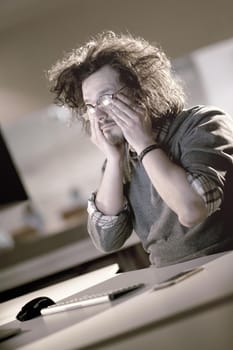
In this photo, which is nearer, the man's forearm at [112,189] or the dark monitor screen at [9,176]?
→ the man's forearm at [112,189]

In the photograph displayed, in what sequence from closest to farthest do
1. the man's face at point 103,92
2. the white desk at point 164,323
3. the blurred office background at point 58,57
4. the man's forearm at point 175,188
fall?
the white desk at point 164,323 → the man's forearm at point 175,188 → the man's face at point 103,92 → the blurred office background at point 58,57

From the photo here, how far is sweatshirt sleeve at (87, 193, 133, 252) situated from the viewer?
3.57 feet

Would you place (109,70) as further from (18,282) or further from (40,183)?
(18,282)

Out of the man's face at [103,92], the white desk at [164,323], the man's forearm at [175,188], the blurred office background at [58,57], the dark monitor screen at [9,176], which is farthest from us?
the dark monitor screen at [9,176]

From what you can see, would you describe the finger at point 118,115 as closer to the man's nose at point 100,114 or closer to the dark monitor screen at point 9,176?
the man's nose at point 100,114

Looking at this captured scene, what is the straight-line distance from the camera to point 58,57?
4.00 ft

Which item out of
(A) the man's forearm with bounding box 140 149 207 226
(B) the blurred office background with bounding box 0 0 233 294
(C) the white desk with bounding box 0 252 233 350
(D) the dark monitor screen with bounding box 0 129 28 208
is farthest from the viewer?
(D) the dark monitor screen with bounding box 0 129 28 208

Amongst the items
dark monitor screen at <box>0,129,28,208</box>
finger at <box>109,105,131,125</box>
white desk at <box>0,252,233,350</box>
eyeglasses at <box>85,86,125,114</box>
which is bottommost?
white desk at <box>0,252,233,350</box>

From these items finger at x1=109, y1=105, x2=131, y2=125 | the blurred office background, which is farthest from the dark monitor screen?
finger at x1=109, y1=105, x2=131, y2=125

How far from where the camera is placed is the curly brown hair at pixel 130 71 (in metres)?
1.06

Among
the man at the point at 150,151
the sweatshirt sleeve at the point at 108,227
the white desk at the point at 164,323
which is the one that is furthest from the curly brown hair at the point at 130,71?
the white desk at the point at 164,323

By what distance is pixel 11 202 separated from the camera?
1374mm

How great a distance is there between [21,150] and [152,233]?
0.39m

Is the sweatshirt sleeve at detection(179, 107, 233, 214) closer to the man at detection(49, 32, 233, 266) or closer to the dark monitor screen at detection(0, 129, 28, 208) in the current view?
the man at detection(49, 32, 233, 266)
